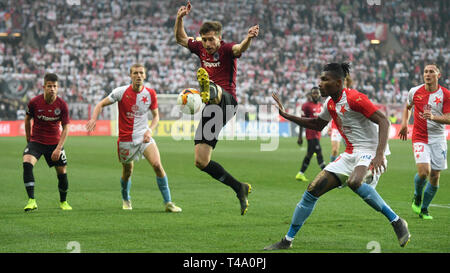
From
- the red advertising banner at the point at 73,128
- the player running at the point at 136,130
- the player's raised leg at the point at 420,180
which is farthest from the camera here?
the red advertising banner at the point at 73,128

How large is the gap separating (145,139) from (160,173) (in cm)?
58

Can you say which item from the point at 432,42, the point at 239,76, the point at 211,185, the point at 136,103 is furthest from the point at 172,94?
the point at 136,103

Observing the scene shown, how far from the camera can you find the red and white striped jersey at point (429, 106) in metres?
9.47

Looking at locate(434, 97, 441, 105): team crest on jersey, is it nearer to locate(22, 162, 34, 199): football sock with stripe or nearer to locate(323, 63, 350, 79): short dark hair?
locate(323, 63, 350, 79): short dark hair

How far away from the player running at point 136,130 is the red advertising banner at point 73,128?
82.8 ft

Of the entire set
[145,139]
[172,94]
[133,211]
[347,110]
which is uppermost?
[347,110]

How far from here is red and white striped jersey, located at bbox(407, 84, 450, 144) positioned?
31.1ft

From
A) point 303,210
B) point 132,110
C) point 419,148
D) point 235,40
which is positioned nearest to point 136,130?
point 132,110

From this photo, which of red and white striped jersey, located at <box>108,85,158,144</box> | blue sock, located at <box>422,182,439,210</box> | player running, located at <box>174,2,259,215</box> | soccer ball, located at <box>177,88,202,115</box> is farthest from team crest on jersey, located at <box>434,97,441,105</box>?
red and white striped jersey, located at <box>108,85,158,144</box>

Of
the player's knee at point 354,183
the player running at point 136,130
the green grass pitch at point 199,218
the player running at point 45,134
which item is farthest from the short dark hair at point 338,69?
the player running at point 45,134

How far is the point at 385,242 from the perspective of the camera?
7.23 m

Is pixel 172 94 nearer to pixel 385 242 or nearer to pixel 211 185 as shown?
pixel 211 185

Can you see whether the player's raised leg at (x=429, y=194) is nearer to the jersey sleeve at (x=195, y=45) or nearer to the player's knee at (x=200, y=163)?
the player's knee at (x=200, y=163)

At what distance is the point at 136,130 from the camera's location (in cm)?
1020
